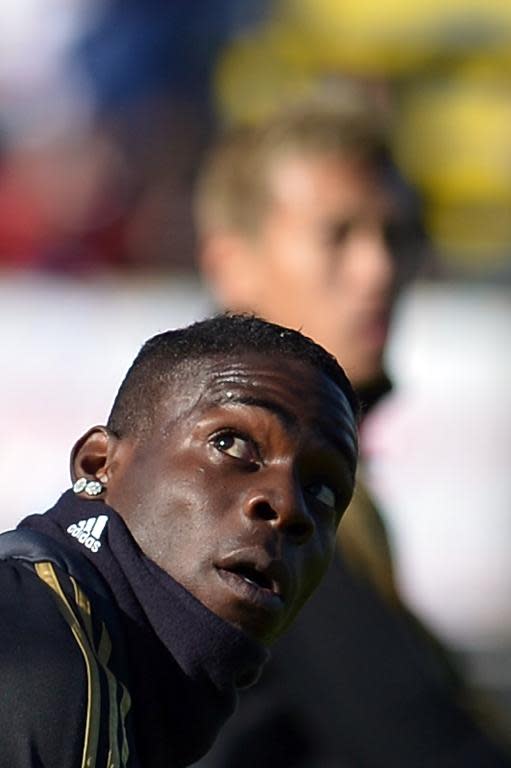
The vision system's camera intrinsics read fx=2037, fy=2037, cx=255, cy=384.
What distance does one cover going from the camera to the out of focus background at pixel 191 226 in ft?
23.2

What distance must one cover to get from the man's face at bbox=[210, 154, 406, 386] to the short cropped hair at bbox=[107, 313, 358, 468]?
1.85 m

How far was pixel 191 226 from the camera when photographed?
312 inches

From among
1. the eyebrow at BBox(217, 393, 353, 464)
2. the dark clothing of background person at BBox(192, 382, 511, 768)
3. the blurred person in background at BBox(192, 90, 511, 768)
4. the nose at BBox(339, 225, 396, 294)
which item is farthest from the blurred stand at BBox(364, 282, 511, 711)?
the eyebrow at BBox(217, 393, 353, 464)

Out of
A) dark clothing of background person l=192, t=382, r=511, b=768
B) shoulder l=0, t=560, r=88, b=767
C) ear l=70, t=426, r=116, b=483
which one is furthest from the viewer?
dark clothing of background person l=192, t=382, r=511, b=768

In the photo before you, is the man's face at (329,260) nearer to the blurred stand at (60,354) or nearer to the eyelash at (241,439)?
the blurred stand at (60,354)

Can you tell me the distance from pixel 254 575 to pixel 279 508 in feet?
0.27

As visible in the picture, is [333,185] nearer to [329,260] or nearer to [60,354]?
[329,260]

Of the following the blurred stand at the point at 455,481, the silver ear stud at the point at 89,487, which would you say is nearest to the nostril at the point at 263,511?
the silver ear stud at the point at 89,487

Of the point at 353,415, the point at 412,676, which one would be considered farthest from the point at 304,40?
the point at 353,415

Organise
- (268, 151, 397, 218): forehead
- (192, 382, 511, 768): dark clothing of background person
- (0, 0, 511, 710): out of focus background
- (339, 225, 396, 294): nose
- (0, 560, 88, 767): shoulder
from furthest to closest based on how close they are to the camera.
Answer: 1. (0, 0, 511, 710): out of focus background
2. (268, 151, 397, 218): forehead
3. (339, 225, 396, 294): nose
4. (192, 382, 511, 768): dark clothing of background person
5. (0, 560, 88, 767): shoulder

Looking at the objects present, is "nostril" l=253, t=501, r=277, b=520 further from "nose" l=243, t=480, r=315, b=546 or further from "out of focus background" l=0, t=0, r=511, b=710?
"out of focus background" l=0, t=0, r=511, b=710

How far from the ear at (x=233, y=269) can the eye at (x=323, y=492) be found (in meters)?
2.21

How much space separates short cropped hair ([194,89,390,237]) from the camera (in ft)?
15.5

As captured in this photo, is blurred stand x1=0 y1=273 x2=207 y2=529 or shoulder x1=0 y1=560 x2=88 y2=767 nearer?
shoulder x1=0 y1=560 x2=88 y2=767
